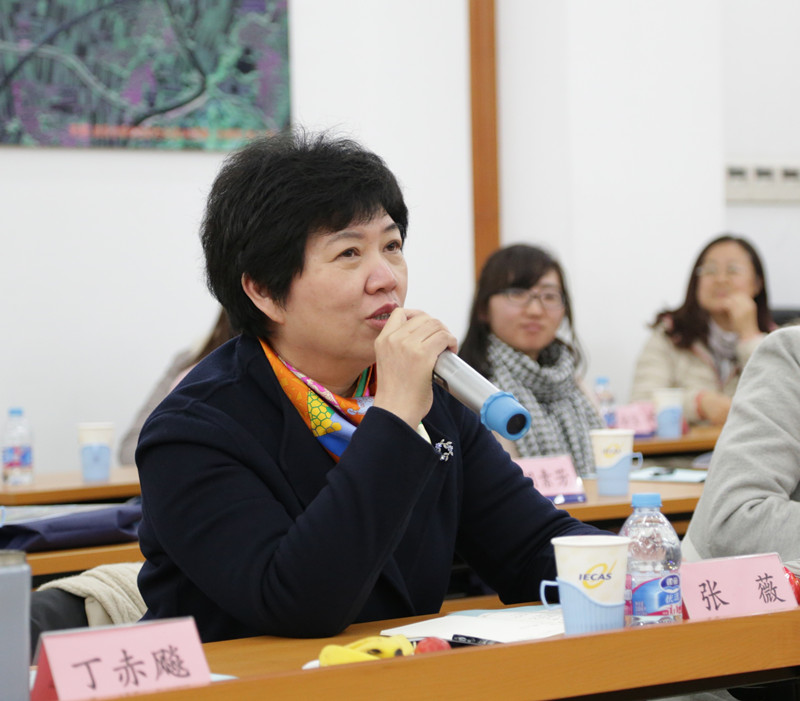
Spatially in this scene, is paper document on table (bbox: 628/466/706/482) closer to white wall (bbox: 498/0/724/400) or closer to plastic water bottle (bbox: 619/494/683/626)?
plastic water bottle (bbox: 619/494/683/626)

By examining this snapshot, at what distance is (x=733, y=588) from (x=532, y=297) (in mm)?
2381

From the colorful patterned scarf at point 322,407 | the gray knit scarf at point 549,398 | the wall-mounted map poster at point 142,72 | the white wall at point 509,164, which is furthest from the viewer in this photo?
the white wall at point 509,164

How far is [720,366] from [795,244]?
152 centimetres

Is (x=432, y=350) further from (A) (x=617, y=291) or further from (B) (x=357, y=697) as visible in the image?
(A) (x=617, y=291)

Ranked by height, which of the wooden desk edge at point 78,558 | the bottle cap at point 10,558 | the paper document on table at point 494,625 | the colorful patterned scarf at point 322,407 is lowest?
the wooden desk edge at point 78,558

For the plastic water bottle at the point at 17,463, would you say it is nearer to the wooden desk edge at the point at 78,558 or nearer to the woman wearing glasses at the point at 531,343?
the wooden desk edge at the point at 78,558

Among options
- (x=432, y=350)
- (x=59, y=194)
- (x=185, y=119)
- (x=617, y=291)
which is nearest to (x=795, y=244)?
(x=617, y=291)

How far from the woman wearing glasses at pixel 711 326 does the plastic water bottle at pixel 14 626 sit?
380cm

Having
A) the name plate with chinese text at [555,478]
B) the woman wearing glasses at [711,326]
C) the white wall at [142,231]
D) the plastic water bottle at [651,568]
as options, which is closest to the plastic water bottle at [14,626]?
the plastic water bottle at [651,568]

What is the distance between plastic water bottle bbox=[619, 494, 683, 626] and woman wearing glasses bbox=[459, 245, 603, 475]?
2.12 meters

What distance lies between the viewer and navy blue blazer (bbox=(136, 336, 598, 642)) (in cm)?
123

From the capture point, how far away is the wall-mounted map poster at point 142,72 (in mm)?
4285

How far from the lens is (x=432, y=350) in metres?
1.30

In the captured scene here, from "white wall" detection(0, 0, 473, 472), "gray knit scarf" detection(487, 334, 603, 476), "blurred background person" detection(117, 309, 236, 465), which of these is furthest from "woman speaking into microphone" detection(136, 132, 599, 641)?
"white wall" detection(0, 0, 473, 472)
